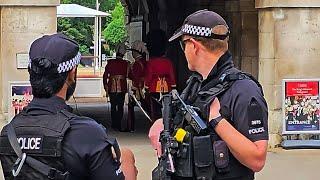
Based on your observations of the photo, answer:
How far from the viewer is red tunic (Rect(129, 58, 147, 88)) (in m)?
14.4


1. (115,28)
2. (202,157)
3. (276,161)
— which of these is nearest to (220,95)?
Answer: (202,157)

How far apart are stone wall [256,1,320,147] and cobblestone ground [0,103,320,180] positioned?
693 mm

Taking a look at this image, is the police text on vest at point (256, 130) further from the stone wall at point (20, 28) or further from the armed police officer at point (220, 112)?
the stone wall at point (20, 28)

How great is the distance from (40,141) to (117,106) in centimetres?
1251

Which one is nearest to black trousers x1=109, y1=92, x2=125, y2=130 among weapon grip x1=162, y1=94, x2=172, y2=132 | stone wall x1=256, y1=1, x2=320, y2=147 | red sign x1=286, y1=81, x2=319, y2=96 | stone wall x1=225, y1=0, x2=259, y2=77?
stone wall x1=256, y1=1, x2=320, y2=147

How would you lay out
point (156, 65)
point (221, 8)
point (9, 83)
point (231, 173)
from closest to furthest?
point (231, 173)
point (9, 83)
point (156, 65)
point (221, 8)

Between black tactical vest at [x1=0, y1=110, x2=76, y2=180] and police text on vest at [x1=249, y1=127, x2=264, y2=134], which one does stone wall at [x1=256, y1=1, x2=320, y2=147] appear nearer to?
police text on vest at [x1=249, y1=127, x2=264, y2=134]

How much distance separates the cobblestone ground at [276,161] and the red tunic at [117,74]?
0.91 metres

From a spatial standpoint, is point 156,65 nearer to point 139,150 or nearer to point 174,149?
point 139,150

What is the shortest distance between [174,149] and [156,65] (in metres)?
10.0

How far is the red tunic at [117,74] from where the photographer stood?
14.6 meters

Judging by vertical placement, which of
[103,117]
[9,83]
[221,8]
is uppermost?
[221,8]

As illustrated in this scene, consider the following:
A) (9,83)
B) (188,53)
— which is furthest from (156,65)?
(188,53)

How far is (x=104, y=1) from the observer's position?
76.1 m
